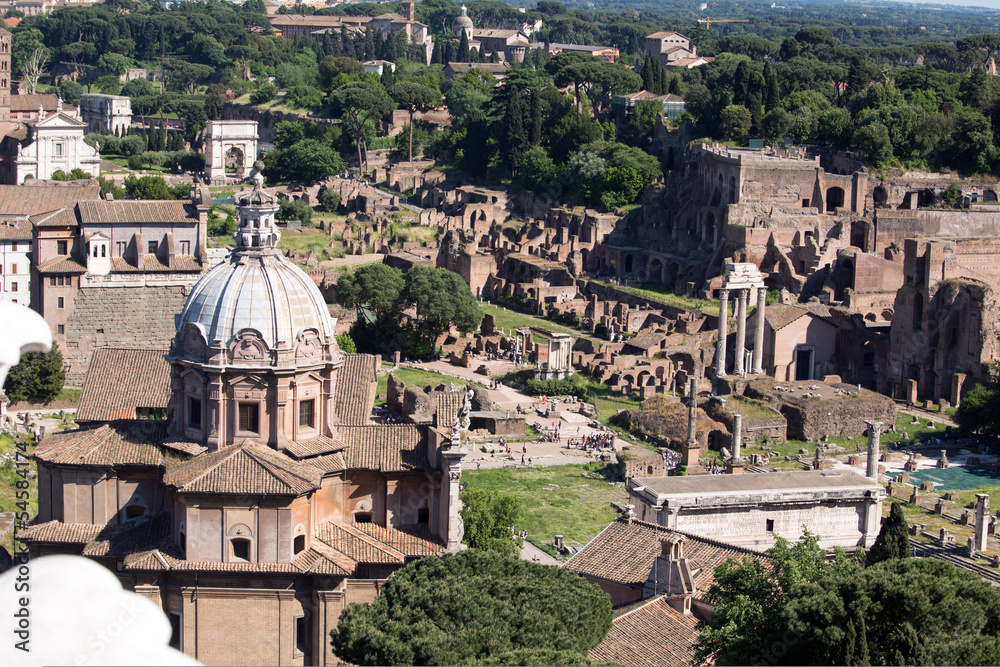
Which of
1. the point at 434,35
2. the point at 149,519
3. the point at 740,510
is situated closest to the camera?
the point at 149,519

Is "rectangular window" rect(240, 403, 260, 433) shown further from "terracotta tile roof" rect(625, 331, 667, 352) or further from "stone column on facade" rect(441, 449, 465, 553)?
"terracotta tile roof" rect(625, 331, 667, 352)

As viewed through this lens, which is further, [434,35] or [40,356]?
[434,35]

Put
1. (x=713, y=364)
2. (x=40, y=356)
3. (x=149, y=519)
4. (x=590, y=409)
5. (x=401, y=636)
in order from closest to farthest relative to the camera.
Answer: (x=401, y=636)
(x=149, y=519)
(x=40, y=356)
(x=590, y=409)
(x=713, y=364)

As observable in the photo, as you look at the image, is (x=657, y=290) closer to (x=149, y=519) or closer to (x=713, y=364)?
(x=713, y=364)

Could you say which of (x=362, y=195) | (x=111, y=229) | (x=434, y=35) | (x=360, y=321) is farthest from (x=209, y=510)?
(x=434, y=35)

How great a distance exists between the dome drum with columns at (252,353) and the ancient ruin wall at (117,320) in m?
28.2

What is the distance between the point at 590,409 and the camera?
55219mm

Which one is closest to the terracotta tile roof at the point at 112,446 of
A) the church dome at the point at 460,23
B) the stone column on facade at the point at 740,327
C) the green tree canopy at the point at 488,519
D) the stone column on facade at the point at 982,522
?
the green tree canopy at the point at 488,519

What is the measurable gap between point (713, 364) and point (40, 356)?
94.4 feet

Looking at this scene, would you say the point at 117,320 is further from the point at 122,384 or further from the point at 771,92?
the point at 771,92

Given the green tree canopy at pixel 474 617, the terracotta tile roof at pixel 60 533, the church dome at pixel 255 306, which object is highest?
the church dome at pixel 255 306

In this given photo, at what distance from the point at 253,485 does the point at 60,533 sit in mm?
5032

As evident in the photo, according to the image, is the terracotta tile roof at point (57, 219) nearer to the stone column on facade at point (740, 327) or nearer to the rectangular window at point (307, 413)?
the stone column on facade at point (740, 327)

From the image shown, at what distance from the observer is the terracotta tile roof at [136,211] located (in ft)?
187
